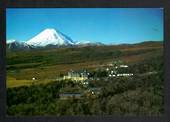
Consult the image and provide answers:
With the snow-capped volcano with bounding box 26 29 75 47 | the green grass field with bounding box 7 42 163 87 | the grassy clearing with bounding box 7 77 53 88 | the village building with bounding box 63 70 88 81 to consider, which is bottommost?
the grassy clearing with bounding box 7 77 53 88

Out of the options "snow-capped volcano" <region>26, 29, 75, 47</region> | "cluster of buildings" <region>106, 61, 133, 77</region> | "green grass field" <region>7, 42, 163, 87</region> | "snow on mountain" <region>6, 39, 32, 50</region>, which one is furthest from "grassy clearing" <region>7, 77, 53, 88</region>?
"cluster of buildings" <region>106, 61, 133, 77</region>

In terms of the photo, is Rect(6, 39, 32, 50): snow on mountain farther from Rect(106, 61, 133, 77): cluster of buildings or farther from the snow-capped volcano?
Rect(106, 61, 133, 77): cluster of buildings

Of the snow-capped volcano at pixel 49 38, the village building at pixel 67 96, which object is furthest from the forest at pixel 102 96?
the snow-capped volcano at pixel 49 38

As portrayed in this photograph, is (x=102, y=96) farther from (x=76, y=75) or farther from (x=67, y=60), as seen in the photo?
(x=67, y=60)

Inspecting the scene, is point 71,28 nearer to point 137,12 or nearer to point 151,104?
point 137,12

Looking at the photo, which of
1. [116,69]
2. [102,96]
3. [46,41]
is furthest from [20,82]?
[116,69]

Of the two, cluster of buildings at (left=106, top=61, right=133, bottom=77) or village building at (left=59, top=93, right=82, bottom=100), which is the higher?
cluster of buildings at (left=106, top=61, right=133, bottom=77)

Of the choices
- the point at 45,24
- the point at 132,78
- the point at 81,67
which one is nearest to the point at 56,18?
the point at 45,24

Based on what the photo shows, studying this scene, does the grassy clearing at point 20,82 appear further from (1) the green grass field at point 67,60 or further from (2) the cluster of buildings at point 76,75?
(2) the cluster of buildings at point 76,75
